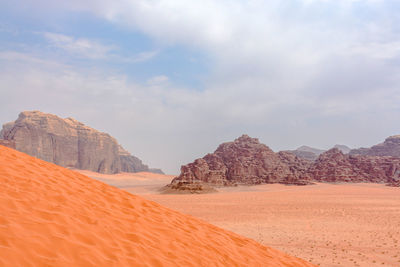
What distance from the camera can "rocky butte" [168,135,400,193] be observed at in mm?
50831

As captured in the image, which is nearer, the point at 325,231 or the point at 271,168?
the point at 325,231

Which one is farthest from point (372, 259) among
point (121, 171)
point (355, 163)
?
point (121, 171)

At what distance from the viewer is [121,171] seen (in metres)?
90.5

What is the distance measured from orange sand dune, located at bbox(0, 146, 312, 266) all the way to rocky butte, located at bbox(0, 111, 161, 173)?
61.1m

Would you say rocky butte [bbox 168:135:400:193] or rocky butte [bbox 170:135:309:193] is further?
rocky butte [bbox 168:135:400:193]

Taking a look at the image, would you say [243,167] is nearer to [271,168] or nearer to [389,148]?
[271,168]

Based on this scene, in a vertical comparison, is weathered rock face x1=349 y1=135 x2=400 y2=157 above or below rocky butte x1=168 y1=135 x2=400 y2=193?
above

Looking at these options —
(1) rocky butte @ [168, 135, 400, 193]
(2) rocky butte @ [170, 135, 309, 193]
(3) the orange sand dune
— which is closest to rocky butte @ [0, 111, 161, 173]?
(1) rocky butte @ [168, 135, 400, 193]

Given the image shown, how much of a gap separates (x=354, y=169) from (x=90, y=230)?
218ft

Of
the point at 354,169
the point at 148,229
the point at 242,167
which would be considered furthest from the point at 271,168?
the point at 148,229

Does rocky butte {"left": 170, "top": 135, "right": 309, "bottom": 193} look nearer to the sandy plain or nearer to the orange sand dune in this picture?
the sandy plain

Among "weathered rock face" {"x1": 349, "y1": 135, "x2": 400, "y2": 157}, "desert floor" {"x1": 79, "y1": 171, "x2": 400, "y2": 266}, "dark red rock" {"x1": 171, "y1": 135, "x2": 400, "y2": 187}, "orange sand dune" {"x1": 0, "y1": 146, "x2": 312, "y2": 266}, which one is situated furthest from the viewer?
"weathered rock face" {"x1": 349, "y1": 135, "x2": 400, "y2": 157}

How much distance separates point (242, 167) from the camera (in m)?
54.8

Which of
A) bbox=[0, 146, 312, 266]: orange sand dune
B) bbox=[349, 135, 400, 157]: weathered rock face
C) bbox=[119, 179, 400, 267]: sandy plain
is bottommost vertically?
bbox=[119, 179, 400, 267]: sandy plain
